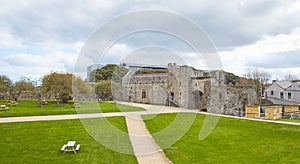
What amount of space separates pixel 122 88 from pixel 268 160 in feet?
93.5

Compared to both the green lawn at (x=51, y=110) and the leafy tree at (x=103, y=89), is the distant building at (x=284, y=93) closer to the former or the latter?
the leafy tree at (x=103, y=89)

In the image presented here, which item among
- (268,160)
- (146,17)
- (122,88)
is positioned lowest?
(268,160)

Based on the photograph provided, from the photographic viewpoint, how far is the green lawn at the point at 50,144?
28.8ft

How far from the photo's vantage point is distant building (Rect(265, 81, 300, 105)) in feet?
119

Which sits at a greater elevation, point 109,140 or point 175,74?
point 175,74

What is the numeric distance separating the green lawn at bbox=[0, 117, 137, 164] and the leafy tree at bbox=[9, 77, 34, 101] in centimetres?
1568

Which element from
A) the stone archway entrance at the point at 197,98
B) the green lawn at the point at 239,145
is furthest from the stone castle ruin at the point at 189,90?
the green lawn at the point at 239,145

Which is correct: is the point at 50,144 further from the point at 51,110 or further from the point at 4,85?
the point at 4,85

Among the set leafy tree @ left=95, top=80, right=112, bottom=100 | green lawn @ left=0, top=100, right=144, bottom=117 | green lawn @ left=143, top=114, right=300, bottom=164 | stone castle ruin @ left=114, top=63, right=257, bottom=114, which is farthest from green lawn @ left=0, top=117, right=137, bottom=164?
leafy tree @ left=95, top=80, right=112, bottom=100

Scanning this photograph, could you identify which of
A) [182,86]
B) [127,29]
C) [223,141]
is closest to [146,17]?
[127,29]

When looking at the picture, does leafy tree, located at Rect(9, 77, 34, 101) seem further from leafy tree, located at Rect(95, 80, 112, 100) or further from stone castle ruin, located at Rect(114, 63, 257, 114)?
stone castle ruin, located at Rect(114, 63, 257, 114)

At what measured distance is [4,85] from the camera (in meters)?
28.0

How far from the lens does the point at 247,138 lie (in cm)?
1288

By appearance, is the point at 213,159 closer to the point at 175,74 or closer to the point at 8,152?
the point at 8,152
